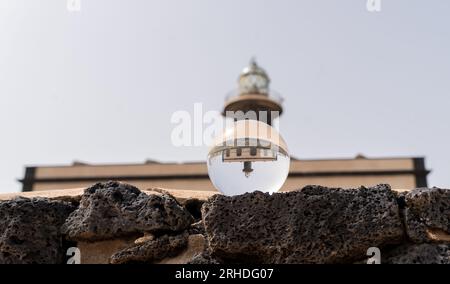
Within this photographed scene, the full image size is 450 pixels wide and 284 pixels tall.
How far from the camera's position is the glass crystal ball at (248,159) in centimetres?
158

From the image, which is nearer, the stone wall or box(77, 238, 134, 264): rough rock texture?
the stone wall

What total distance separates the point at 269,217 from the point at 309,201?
0.11 metres

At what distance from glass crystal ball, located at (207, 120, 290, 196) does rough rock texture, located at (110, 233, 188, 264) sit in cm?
19

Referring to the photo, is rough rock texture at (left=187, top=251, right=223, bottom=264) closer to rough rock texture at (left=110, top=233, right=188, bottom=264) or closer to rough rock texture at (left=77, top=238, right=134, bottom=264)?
rough rock texture at (left=110, top=233, right=188, bottom=264)

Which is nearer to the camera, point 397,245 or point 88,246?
point 397,245

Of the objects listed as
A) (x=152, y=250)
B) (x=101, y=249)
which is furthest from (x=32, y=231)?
(x=152, y=250)

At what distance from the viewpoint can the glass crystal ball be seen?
1.58m

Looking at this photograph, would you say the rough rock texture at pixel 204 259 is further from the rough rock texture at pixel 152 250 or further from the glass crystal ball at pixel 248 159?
the glass crystal ball at pixel 248 159

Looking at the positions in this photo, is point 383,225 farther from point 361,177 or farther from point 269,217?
point 361,177

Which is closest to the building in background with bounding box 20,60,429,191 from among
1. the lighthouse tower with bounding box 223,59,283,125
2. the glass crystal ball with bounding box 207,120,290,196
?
the lighthouse tower with bounding box 223,59,283,125
